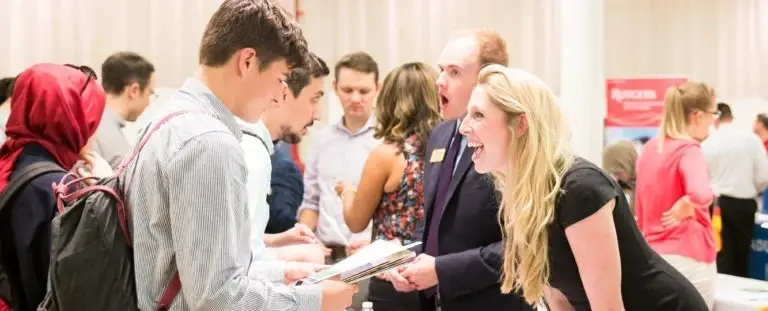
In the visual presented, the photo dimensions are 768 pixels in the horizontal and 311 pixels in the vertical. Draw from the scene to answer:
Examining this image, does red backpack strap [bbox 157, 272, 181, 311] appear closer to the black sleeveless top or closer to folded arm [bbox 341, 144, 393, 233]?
the black sleeveless top

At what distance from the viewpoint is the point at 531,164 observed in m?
2.06

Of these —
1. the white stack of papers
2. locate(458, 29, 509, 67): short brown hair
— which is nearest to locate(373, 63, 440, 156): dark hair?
locate(458, 29, 509, 67): short brown hair

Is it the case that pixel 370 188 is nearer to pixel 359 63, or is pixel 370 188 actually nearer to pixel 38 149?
pixel 38 149

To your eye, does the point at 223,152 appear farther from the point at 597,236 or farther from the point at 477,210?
the point at 477,210

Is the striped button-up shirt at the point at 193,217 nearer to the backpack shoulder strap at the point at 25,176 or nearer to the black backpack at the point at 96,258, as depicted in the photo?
the black backpack at the point at 96,258

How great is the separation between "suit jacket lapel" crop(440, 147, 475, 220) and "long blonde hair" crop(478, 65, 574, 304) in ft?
1.21

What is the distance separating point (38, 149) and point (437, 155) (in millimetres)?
1123

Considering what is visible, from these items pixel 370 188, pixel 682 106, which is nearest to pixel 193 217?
pixel 370 188

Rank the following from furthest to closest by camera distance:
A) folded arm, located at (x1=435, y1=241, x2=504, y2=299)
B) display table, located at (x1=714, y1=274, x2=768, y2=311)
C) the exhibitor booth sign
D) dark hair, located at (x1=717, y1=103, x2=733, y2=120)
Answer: dark hair, located at (x1=717, y1=103, x2=733, y2=120)
the exhibitor booth sign
display table, located at (x1=714, y1=274, x2=768, y2=311)
folded arm, located at (x1=435, y1=241, x2=504, y2=299)

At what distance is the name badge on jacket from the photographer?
2.68 metres

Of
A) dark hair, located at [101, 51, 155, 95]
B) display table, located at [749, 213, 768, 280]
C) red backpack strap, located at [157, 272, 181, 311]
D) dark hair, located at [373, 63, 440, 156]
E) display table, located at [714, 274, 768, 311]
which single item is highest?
dark hair, located at [101, 51, 155, 95]

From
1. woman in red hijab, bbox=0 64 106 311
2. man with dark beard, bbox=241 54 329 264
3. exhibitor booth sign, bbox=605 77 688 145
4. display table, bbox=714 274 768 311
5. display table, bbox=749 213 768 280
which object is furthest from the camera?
display table, bbox=749 213 768 280

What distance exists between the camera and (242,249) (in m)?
1.56

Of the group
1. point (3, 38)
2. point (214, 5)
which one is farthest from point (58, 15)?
point (214, 5)
